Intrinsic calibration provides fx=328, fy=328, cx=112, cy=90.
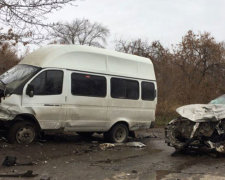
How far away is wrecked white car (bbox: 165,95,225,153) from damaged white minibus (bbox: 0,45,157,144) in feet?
7.05

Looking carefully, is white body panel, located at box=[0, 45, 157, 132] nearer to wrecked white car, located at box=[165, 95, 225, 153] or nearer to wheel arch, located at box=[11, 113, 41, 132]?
wheel arch, located at box=[11, 113, 41, 132]

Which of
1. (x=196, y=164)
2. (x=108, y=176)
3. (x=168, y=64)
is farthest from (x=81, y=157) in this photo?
(x=168, y=64)

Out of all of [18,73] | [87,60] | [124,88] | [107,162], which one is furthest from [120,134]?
[18,73]

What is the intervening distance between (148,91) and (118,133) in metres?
1.83

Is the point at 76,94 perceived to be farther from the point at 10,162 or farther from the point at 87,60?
the point at 10,162

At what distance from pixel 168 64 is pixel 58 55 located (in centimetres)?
1971

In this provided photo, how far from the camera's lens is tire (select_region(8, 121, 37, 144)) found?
26.6ft

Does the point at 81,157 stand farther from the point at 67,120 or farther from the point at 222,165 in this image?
the point at 222,165

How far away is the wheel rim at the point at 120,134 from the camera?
10.4 meters

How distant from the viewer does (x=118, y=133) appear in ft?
34.3

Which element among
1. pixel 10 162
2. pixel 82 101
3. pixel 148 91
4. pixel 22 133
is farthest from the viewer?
pixel 148 91

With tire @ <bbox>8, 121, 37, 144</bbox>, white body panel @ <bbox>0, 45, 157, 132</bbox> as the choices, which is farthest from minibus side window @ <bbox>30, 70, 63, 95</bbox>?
tire @ <bbox>8, 121, 37, 144</bbox>

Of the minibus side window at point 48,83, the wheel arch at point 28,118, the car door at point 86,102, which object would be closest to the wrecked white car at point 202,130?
the car door at point 86,102

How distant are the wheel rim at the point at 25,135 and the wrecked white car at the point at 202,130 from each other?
A: 11.7 feet
